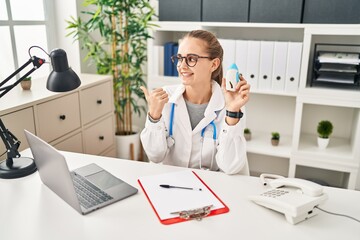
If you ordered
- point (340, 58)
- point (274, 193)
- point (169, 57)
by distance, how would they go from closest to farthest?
point (274, 193) → point (340, 58) → point (169, 57)

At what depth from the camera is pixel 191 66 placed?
1586 millimetres

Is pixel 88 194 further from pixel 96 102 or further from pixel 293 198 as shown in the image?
pixel 96 102

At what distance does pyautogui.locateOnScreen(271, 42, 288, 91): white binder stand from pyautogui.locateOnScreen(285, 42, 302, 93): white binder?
28 mm

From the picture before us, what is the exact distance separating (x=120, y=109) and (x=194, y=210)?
1911mm

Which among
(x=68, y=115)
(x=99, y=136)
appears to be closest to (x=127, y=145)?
(x=99, y=136)

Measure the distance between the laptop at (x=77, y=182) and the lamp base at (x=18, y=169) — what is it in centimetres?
13

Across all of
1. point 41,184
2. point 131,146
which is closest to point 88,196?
point 41,184

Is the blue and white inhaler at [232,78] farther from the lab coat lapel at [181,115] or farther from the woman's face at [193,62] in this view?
the lab coat lapel at [181,115]

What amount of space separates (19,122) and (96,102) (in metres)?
0.72

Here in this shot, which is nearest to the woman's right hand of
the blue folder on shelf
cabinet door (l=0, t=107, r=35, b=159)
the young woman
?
the young woman

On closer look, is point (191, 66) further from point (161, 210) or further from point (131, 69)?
point (131, 69)

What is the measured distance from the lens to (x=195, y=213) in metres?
1.13

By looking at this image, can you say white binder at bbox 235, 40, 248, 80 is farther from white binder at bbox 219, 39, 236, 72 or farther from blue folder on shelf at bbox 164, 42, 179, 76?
blue folder on shelf at bbox 164, 42, 179, 76

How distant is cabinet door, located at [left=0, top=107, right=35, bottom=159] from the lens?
1701mm
